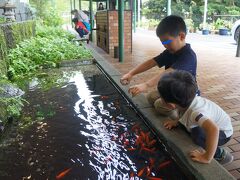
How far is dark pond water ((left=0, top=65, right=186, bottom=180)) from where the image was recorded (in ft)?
8.24

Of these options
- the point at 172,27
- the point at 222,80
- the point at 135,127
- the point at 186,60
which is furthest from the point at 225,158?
the point at 222,80

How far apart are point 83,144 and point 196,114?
138 cm

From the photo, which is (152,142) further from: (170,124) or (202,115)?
(202,115)

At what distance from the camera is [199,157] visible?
229 cm

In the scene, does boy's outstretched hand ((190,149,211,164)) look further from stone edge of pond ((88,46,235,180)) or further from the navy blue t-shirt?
the navy blue t-shirt

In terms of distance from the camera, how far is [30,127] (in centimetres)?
346

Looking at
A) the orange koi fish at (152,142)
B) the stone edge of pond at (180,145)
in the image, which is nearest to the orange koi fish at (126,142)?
the orange koi fish at (152,142)

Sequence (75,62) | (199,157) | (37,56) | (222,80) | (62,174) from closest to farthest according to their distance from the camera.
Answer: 1. (199,157)
2. (62,174)
3. (222,80)
4. (37,56)
5. (75,62)

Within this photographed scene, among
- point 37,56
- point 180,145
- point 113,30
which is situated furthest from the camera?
point 113,30

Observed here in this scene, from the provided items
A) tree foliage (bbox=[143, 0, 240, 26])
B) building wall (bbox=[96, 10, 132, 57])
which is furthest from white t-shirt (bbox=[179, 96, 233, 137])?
tree foliage (bbox=[143, 0, 240, 26])

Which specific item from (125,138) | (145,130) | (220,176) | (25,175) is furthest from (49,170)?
(220,176)

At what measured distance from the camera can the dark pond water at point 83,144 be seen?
251 cm

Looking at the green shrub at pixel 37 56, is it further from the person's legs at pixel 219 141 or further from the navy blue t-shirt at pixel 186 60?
the person's legs at pixel 219 141

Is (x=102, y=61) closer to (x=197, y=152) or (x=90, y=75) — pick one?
(x=90, y=75)
